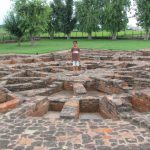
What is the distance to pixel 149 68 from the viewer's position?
1305 centimetres

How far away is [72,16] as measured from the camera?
162 ft

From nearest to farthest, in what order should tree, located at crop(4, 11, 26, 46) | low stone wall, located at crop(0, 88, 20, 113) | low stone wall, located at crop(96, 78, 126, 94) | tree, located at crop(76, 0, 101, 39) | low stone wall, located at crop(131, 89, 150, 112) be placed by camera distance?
low stone wall, located at crop(0, 88, 20, 113) < low stone wall, located at crop(131, 89, 150, 112) < low stone wall, located at crop(96, 78, 126, 94) < tree, located at crop(4, 11, 26, 46) < tree, located at crop(76, 0, 101, 39)

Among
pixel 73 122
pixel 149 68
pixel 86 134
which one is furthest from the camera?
pixel 149 68

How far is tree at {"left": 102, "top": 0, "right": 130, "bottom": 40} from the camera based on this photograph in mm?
43003

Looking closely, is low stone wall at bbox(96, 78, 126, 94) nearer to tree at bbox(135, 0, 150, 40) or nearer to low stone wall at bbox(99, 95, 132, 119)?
low stone wall at bbox(99, 95, 132, 119)

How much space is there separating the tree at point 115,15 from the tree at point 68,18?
6.64 meters

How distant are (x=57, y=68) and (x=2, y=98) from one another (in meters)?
4.84

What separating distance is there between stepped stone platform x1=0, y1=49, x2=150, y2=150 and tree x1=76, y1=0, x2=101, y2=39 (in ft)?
104

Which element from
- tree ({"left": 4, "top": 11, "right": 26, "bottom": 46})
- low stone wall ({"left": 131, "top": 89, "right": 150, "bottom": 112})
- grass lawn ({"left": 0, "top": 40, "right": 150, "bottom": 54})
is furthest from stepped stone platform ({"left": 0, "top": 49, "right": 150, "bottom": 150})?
tree ({"left": 4, "top": 11, "right": 26, "bottom": 46})

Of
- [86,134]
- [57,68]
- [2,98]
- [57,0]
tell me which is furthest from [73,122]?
[57,0]

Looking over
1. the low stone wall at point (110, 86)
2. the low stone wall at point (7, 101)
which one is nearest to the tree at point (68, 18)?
the low stone wall at point (110, 86)

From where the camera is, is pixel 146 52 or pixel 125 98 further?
pixel 146 52

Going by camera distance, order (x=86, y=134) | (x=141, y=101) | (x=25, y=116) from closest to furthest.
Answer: (x=86, y=134) → (x=25, y=116) → (x=141, y=101)

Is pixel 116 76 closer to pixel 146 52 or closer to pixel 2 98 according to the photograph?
pixel 2 98
